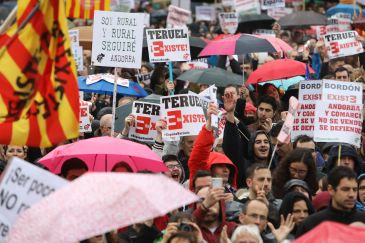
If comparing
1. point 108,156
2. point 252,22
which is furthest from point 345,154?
point 252,22

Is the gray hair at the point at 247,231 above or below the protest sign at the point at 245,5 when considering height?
above

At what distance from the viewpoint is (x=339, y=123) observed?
12.3m

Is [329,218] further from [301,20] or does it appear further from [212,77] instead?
[301,20]

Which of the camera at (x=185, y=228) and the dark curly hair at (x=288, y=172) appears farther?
the dark curly hair at (x=288, y=172)

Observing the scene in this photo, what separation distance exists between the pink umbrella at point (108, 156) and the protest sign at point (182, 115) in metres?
1.20

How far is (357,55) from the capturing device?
19125 millimetres

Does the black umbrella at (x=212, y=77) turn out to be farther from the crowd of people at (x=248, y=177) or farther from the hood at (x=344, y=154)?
the hood at (x=344, y=154)

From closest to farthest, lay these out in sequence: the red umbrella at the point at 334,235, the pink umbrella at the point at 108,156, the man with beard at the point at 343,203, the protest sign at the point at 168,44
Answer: the red umbrella at the point at 334,235 → the man with beard at the point at 343,203 → the pink umbrella at the point at 108,156 → the protest sign at the point at 168,44

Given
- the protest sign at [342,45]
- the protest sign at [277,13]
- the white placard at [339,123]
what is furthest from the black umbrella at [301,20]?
the white placard at [339,123]

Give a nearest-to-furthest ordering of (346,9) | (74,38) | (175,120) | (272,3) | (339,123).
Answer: (339,123)
(175,120)
(74,38)
(272,3)
(346,9)

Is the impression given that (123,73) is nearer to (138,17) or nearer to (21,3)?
(138,17)

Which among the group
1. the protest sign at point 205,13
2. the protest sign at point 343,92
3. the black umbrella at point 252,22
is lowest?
the protest sign at point 205,13

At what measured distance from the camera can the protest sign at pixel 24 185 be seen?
8.22 m

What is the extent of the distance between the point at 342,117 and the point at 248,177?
1.44m
